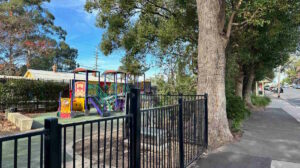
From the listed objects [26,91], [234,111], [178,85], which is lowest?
[234,111]

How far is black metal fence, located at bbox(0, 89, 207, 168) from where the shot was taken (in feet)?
4.36

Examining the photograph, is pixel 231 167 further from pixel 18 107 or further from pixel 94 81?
pixel 94 81

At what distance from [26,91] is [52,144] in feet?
33.5

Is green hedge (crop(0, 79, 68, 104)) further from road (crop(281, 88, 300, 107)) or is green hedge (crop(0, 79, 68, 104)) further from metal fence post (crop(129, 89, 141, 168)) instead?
road (crop(281, 88, 300, 107))

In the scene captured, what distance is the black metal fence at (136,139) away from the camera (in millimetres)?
1328

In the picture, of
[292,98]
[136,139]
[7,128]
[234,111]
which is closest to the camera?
[136,139]

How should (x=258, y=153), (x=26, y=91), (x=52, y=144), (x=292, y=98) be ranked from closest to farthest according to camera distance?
(x=52, y=144) < (x=258, y=153) < (x=26, y=91) < (x=292, y=98)

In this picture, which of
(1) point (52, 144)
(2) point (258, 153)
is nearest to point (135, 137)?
(1) point (52, 144)

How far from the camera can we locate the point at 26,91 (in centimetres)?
981

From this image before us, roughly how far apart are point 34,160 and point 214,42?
4810 millimetres

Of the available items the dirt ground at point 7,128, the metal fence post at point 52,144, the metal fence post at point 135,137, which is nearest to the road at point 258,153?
the metal fence post at point 135,137

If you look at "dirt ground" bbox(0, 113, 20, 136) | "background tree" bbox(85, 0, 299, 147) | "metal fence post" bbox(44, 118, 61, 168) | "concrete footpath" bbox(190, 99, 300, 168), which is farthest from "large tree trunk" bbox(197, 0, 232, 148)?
"dirt ground" bbox(0, 113, 20, 136)

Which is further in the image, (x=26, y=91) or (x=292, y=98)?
(x=292, y=98)

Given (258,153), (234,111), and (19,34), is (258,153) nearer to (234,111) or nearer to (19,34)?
(234,111)
